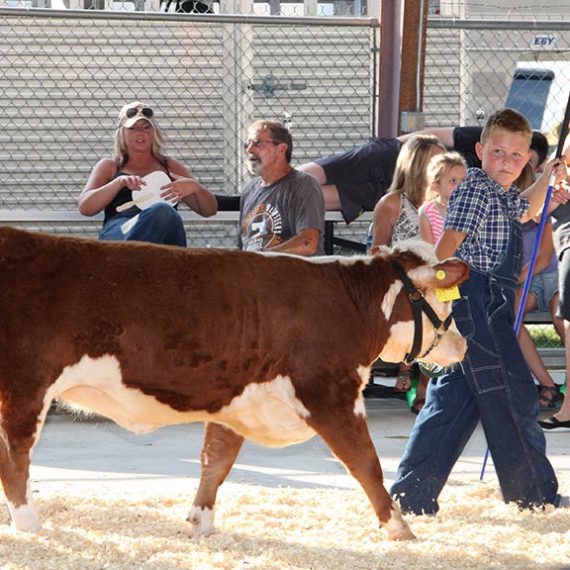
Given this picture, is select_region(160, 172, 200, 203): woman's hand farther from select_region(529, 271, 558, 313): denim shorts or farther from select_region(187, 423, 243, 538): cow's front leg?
select_region(187, 423, 243, 538): cow's front leg

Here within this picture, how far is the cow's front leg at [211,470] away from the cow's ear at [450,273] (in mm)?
1008

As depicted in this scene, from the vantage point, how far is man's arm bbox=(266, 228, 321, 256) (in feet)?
23.0

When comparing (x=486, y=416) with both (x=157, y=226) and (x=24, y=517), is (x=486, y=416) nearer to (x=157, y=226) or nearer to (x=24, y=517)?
(x=24, y=517)

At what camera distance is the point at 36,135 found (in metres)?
9.70

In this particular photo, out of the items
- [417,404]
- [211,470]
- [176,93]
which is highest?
[176,93]

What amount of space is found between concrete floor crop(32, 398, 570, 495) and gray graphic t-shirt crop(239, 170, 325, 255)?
3.94ft

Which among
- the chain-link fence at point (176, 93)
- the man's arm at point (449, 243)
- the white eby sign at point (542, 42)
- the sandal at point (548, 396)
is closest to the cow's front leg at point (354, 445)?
A: the man's arm at point (449, 243)

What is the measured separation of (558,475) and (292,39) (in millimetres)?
4961

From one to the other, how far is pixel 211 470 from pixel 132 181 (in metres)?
3.10

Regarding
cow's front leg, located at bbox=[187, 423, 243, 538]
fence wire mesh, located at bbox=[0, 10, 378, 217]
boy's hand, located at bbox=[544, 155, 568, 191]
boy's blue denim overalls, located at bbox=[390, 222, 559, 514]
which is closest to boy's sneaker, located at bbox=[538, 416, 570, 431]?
boy's hand, located at bbox=[544, 155, 568, 191]

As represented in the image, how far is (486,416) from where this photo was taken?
17.7 ft

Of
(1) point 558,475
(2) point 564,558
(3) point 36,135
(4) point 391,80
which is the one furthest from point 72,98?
(2) point 564,558

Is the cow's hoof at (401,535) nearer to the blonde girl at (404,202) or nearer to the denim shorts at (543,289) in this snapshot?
the blonde girl at (404,202)

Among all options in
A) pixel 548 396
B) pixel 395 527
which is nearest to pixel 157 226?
pixel 548 396
